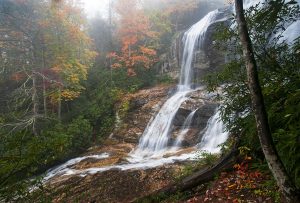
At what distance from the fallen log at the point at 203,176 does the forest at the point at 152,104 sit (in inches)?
1.1

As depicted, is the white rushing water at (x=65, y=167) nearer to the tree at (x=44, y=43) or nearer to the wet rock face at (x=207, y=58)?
the tree at (x=44, y=43)

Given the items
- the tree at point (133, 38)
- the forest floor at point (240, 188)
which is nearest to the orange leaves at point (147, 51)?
the tree at point (133, 38)

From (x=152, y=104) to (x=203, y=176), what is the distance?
38.2 ft

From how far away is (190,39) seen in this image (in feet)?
77.7

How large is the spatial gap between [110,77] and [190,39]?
7.15 meters

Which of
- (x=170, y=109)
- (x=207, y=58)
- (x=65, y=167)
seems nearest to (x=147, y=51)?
(x=207, y=58)

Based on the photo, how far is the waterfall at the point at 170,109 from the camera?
1591 cm

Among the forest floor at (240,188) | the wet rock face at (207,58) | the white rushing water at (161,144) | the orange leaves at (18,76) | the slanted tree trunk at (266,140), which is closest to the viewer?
the slanted tree trunk at (266,140)

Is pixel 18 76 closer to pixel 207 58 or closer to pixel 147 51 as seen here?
pixel 147 51

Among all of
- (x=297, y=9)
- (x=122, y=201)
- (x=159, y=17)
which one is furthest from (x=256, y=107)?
(x=159, y=17)

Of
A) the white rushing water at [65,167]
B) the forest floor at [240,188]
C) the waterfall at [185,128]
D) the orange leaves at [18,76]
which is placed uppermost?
the orange leaves at [18,76]

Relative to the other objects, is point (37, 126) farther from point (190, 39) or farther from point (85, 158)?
point (190, 39)

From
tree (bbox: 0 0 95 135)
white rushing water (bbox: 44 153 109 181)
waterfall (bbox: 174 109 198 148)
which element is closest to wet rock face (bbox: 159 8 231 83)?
waterfall (bbox: 174 109 198 148)

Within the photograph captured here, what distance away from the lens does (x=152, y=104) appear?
19.5m
